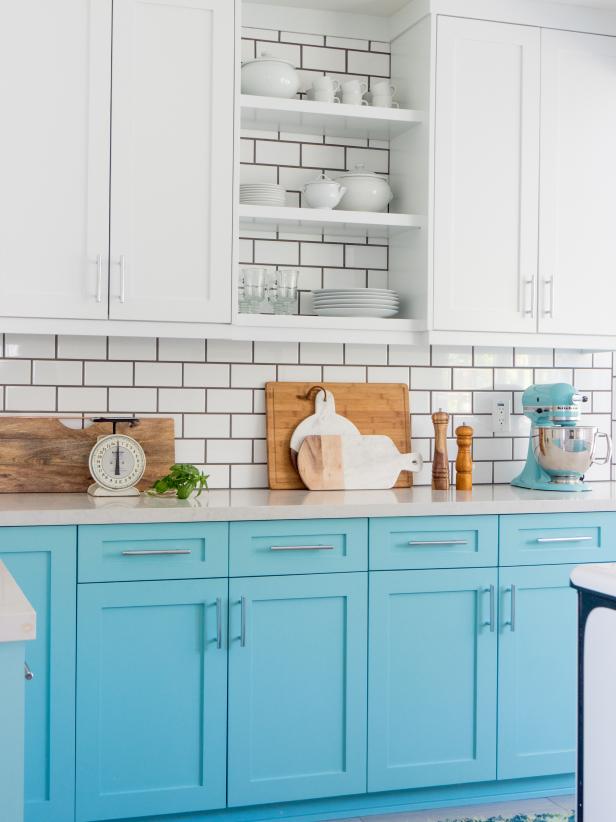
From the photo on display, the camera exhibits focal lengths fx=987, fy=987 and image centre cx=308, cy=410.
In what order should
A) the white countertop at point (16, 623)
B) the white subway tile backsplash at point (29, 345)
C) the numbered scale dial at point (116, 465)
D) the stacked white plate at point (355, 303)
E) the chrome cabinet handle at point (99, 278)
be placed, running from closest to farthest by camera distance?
the white countertop at point (16, 623)
the chrome cabinet handle at point (99, 278)
the numbered scale dial at point (116, 465)
the white subway tile backsplash at point (29, 345)
the stacked white plate at point (355, 303)

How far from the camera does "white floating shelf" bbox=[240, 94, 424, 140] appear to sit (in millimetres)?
3340

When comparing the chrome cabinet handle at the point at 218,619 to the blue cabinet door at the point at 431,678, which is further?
the blue cabinet door at the point at 431,678

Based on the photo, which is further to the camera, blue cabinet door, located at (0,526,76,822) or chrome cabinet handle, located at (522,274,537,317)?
chrome cabinet handle, located at (522,274,537,317)

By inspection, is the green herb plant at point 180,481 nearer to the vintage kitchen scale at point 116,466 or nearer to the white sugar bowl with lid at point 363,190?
the vintage kitchen scale at point 116,466

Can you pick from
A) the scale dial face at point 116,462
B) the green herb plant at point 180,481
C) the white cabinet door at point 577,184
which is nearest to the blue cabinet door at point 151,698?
the green herb plant at point 180,481

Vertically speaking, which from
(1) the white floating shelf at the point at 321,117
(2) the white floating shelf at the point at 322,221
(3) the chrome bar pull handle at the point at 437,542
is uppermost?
(1) the white floating shelf at the point at 321,117

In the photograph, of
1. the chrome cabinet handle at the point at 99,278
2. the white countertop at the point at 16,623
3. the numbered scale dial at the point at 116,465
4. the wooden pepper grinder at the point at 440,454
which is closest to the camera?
the white countertop at the point at 16,623

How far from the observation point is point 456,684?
10.4 feet

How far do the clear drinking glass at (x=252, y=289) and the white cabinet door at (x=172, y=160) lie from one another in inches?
7.2

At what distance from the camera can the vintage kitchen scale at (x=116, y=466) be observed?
10.4ft

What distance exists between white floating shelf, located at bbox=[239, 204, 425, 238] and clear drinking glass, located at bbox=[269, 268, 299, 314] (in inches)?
7.3

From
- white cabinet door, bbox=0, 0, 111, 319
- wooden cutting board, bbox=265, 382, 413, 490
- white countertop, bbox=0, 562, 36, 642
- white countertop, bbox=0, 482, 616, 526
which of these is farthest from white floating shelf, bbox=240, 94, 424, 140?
white countertop, bbox=0, 562, 36, 642

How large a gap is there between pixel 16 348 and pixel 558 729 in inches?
87.5

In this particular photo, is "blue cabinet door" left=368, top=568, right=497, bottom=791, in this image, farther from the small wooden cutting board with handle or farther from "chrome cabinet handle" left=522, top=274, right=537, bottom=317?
"chrome cabinet handle" left=522, top=274, right=537, bottom=317
